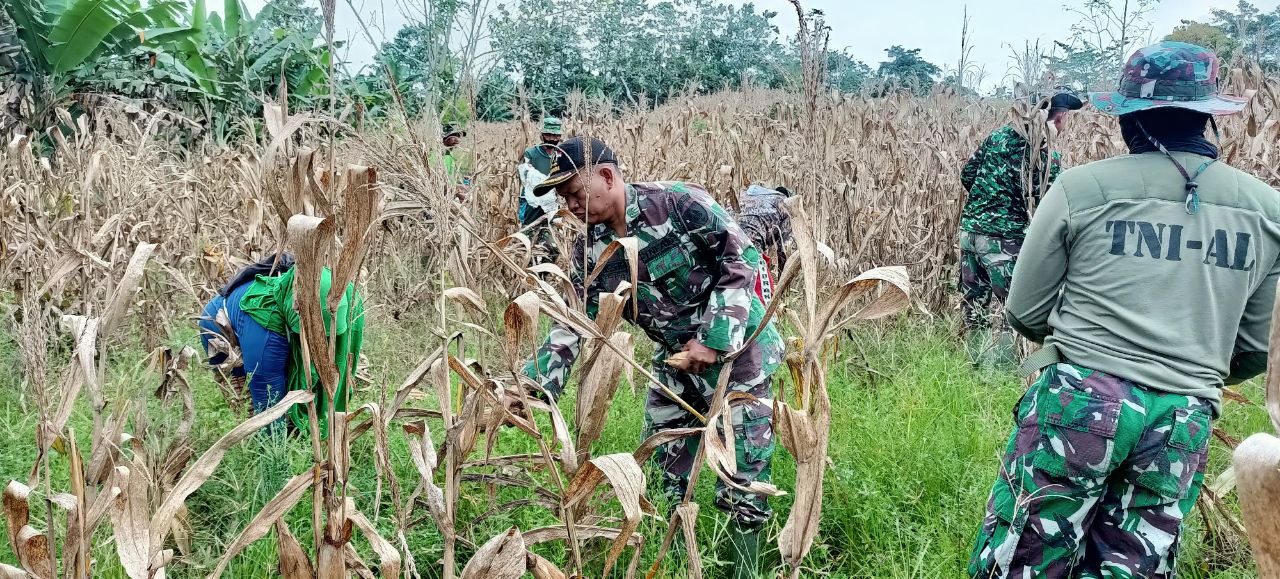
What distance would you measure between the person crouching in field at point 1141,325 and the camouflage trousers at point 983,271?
241 centimetres

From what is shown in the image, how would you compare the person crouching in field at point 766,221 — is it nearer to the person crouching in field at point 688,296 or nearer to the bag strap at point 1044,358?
the person crouching in field at point 688,296

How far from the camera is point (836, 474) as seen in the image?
125 inches

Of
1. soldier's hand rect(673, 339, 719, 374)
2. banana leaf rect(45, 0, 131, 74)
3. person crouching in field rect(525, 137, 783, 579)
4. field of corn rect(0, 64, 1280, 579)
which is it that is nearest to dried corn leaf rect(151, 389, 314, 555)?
field of corn rect(0, 64, 1280, 579)

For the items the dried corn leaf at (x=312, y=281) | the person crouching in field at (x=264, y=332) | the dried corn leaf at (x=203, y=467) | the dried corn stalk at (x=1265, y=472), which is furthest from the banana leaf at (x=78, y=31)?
the dried corn stalk at (x=1265, y=472)

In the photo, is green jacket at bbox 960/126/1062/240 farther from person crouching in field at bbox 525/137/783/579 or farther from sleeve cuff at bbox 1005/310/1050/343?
sleeve cuff at bbox 1005/310/1050/343

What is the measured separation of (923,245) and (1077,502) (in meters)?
3.76

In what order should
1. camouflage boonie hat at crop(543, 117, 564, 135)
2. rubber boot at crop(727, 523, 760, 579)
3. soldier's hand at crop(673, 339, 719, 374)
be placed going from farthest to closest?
camouflage boonie hat at crop(543, 117, 564, 135), rubber boot at crop(727, 523, 760, 579), soldier's hand at crop(673, 339, 719, 374)

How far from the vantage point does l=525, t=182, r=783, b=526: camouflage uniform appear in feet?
8.88

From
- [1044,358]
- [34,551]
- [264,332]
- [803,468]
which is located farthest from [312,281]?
[264,332]

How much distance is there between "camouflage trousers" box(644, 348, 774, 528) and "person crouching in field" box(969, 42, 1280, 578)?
2.88 ft

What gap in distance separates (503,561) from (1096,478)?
1.29 metres

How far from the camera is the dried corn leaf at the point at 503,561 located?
4.91ft

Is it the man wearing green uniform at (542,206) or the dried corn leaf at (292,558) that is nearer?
the dried corn leaf at (292,558)

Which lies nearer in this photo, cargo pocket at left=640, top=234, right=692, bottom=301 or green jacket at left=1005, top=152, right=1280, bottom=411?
green jacket at left=1005, top=152, right=1280, bottom=411
